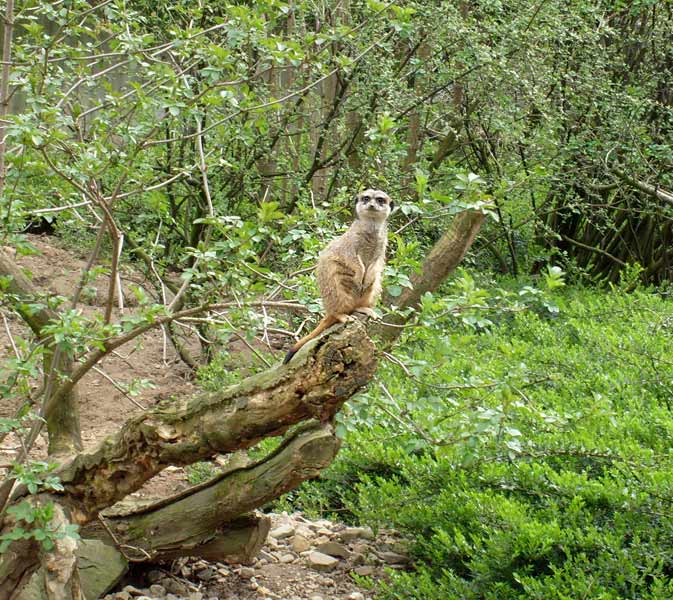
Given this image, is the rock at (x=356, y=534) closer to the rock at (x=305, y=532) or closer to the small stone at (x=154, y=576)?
the rock at (x=305, y=532)

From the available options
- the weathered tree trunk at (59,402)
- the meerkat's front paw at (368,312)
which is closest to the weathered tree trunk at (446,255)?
the meerkat's front paw at (368,312)

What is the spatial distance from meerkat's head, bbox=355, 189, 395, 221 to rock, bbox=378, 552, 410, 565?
1873 millimetres

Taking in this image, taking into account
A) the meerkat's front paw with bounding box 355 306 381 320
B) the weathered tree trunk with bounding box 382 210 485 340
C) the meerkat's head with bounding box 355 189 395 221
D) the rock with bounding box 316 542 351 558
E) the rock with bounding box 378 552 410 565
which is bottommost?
the rock with bounding box 316 542 351 558

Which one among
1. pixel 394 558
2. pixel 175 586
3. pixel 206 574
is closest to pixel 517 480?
pixel 394 558

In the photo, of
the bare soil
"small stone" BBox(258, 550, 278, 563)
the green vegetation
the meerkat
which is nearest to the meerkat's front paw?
the meerkat

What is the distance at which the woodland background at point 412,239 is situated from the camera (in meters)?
3.58

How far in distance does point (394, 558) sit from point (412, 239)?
10.6 feet

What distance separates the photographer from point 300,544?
4785 mm

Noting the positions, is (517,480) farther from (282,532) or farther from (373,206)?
(373,206)

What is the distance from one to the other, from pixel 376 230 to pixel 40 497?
187cm

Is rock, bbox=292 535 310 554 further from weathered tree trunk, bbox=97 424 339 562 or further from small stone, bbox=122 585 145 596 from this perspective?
small stone, bbox=122 585 145 596

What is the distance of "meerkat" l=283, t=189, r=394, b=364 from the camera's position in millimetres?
3691

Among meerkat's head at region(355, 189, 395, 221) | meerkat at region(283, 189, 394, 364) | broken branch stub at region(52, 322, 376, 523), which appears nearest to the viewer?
broken branch stub at region(52, 322, 376, 523)

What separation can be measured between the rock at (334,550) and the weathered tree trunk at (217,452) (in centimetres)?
60
